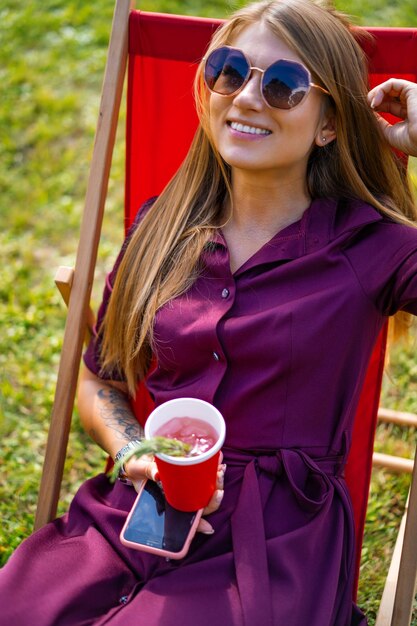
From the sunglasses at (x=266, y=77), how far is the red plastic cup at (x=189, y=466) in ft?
2.63

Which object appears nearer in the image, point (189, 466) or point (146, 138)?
point (189, 466)

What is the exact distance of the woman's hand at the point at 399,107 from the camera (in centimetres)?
220

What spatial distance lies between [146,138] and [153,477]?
1.29 meters

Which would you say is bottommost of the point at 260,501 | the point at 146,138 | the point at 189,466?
the point at 260,501

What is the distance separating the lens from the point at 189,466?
1.75 m

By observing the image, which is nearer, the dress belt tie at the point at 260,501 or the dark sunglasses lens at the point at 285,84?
the dress belt tie at the point at 260,501

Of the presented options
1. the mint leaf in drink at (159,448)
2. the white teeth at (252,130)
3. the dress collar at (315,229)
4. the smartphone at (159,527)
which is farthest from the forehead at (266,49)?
the smartphone at (159,527)

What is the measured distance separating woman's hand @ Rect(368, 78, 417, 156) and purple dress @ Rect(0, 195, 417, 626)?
0.70 feet

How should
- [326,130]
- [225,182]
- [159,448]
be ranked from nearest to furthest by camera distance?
[159,448] → [326,130] → [225,182]

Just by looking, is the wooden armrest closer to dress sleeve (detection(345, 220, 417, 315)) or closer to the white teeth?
the white teeth

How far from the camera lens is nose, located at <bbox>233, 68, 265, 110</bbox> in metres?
2.09

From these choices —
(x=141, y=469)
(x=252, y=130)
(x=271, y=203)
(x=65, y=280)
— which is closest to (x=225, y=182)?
(x=271, y=203)

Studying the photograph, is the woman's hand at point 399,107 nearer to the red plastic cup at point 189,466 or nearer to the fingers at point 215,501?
the red plastic cup at point 189,466

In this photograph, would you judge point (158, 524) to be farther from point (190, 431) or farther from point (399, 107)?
point (399, 107)
